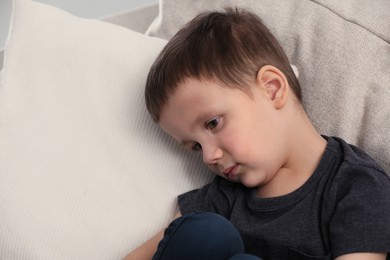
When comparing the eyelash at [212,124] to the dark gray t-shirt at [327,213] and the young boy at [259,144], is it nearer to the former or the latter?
the young boy at [259,144]

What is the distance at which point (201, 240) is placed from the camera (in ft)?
2.64

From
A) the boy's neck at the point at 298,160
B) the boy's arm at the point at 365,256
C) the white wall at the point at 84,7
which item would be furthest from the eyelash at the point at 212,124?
the white wall at the point at 84,7

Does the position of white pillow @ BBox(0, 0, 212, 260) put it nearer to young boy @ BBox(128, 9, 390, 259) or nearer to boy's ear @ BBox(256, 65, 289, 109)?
young boy @ BBox(128, 9, 390, 259)

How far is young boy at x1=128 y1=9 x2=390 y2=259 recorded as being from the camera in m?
0.87

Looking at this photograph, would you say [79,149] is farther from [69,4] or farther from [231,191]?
[69,4]

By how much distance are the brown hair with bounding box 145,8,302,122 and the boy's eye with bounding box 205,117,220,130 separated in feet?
0.19

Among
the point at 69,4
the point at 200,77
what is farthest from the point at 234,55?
the point at 69,4

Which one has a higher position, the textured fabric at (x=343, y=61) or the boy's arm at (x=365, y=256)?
the textured fabric at (x=343, y=61)

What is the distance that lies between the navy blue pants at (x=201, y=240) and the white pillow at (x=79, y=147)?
210 mm

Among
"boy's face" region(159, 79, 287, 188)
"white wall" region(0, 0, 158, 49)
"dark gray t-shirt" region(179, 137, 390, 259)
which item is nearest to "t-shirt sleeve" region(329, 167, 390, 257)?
"dark gray t-shirt" region(179, 137, 390, 259)

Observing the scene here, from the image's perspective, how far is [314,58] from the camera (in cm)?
105

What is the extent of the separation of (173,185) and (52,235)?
0.71 feet

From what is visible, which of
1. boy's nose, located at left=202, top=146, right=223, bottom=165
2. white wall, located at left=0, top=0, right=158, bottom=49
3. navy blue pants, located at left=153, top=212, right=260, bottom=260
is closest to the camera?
navy blue pants, located at left=153, top=212, right=260, bottom=260

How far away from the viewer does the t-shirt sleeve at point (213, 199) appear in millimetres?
994
